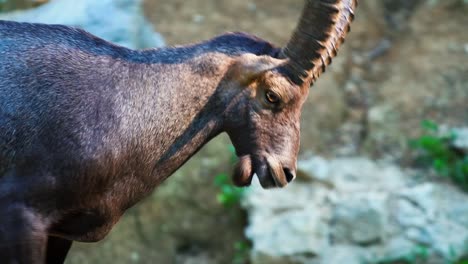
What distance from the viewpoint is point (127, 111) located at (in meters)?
4.45

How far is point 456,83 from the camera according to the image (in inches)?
389

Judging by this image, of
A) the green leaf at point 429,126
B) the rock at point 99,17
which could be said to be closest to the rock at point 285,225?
the green leaf at point 429,126

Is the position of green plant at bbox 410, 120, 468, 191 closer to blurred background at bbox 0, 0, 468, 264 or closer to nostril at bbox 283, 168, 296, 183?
blurred background at bbox 0, 0, 468, 264

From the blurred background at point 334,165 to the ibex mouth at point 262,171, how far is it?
3.16 m

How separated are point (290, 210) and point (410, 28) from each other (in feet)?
10.5

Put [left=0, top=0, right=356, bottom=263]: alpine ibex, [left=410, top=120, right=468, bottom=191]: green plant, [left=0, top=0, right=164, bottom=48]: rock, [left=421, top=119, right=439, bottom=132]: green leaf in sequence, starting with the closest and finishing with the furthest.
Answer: [left=0, top=0, right=356, bottom=263]: alpine ibex
[left=0, top=0, right=164, bottom=48]: rock
[left=410, top=120, right=468, bottom=191]: green plant
[left=421, top=119, right=439, bottom=132]: green leaf

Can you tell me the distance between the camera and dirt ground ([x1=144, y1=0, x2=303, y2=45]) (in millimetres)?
9633

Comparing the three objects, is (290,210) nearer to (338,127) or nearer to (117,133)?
(338,127)

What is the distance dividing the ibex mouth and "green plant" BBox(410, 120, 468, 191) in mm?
Answer: 4773

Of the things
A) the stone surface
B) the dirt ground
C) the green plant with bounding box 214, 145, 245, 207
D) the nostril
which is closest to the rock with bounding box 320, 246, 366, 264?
the stone surface

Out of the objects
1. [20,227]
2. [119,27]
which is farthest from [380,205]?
[20,227]

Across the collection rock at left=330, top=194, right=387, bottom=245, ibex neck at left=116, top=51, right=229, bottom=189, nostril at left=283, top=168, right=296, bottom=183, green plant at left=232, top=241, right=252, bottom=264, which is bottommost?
green plant at left=232, top=241, right=252, bottom=264

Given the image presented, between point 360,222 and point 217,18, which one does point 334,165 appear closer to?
point 360,222

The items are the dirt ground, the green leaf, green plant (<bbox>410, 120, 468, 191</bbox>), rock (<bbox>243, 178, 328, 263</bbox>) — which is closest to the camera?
rock (<bbox>243, 178, 328, 263</bbox>)
